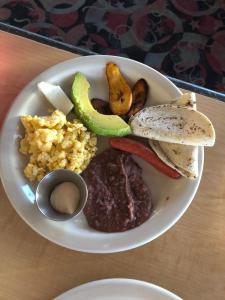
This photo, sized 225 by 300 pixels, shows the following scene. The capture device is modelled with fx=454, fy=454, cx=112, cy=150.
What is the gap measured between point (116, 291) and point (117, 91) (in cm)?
47

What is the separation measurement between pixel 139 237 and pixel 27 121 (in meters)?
0.37

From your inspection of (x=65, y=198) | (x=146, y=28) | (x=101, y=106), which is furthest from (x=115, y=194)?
(x=146, y=28)

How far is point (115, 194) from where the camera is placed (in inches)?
40.9

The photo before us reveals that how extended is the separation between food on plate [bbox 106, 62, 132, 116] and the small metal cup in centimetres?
21

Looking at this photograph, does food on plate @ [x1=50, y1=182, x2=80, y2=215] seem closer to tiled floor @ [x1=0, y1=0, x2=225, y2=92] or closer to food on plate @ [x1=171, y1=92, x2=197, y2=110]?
food on plate @ [x1=171, y1=92, x2=197, y2=110]

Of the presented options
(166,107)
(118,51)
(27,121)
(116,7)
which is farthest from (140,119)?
(116,7)

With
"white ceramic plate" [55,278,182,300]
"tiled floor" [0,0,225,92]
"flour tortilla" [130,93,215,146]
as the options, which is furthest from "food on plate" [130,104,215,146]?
"tiled floor" [0,0,225,92]

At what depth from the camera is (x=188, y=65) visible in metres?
1.82

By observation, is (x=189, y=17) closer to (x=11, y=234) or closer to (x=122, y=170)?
(x=122, y=170)

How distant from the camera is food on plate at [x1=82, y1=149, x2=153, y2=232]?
40.0 inches

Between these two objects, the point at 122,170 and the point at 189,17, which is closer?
the point at 122,170

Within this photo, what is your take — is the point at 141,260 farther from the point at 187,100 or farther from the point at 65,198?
the point at 187,100

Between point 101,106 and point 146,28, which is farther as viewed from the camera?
point 146,28

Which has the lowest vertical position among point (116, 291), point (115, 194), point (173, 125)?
A: point (116, 291)
